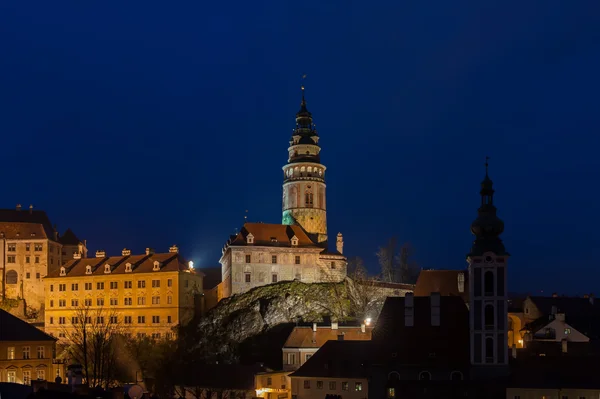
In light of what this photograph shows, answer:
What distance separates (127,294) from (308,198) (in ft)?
74.3

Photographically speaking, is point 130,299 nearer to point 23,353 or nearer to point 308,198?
point 308,198

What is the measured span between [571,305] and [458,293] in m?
10.5

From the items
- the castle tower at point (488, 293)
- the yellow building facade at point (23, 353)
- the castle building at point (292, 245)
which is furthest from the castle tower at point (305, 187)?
the yellow building facade at point (23, 353)

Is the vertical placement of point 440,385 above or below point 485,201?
below

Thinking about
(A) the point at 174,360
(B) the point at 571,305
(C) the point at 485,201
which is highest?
(C) the point at 485,201

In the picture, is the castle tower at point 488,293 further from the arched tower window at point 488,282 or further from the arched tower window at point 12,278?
the arched tower window at point 12,278

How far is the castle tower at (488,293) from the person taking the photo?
4997 cm

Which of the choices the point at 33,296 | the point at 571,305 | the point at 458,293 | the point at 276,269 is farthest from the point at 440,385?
the point at 33,296

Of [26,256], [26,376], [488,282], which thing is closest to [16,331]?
[26,376]

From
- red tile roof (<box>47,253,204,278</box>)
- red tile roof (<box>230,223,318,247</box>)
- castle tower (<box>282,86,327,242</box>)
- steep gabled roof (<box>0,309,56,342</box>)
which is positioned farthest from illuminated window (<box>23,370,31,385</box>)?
castle tower (<box>282,86,327,242</box>)

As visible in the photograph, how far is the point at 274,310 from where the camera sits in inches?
3113

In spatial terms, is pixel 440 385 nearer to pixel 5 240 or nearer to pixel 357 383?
pixel 357 383

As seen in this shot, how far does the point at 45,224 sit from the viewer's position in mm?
105062

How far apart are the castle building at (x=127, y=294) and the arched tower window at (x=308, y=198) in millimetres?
14751
